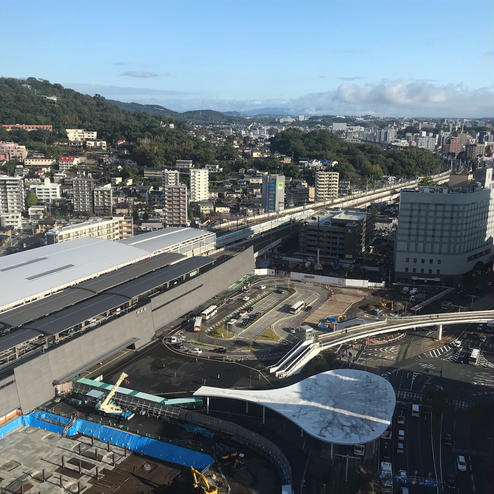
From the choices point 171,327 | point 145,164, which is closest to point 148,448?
point 171,327

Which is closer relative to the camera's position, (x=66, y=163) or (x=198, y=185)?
(x=198, y=185)

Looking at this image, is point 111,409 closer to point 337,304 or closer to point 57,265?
point 57,265

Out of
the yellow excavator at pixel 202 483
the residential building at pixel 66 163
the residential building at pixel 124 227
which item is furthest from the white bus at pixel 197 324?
the residential building at pixel 66 163

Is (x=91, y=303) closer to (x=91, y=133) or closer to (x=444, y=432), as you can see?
(x=444, y=432)

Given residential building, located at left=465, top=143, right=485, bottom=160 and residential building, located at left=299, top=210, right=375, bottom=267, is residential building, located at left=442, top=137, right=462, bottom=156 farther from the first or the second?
residential building, located at left=299, top=210, right=375, bottom=267

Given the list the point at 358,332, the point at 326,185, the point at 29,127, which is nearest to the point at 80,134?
the point at 29,127

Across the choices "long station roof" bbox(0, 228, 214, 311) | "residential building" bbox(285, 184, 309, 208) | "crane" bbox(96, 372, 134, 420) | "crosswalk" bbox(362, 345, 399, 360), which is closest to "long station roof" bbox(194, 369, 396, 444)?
"crane" bbox(96, 372, 134, 420)
